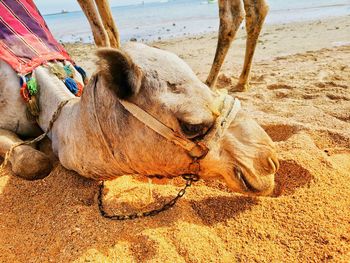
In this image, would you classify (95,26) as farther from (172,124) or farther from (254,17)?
(172,124)

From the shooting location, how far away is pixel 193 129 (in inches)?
69.1

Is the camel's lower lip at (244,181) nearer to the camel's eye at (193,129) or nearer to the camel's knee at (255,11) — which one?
the camel's eye at (193,129)

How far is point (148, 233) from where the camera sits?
1940 mm

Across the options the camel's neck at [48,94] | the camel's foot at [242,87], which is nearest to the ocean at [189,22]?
the camel's foot at [242,87]

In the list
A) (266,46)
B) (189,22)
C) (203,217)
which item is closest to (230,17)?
(203,217)

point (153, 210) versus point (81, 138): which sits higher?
point (81, 138)

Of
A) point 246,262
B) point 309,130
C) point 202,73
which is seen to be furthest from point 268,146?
point 202,73

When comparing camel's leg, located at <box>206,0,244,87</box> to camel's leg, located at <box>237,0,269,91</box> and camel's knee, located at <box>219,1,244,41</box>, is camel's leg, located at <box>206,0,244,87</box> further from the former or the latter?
camel's leg, located at <box>237,0,269,91</box>

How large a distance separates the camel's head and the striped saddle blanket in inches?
54.4

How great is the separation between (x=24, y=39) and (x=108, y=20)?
132cm

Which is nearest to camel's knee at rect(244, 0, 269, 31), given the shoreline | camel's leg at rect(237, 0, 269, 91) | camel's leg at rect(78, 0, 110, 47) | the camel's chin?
camel's leg at rect(237, 0, 269, 91)

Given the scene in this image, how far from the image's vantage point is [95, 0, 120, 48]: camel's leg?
4227 mm

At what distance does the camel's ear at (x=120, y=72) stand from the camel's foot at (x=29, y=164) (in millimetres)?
1132

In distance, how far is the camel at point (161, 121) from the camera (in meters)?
1.77
